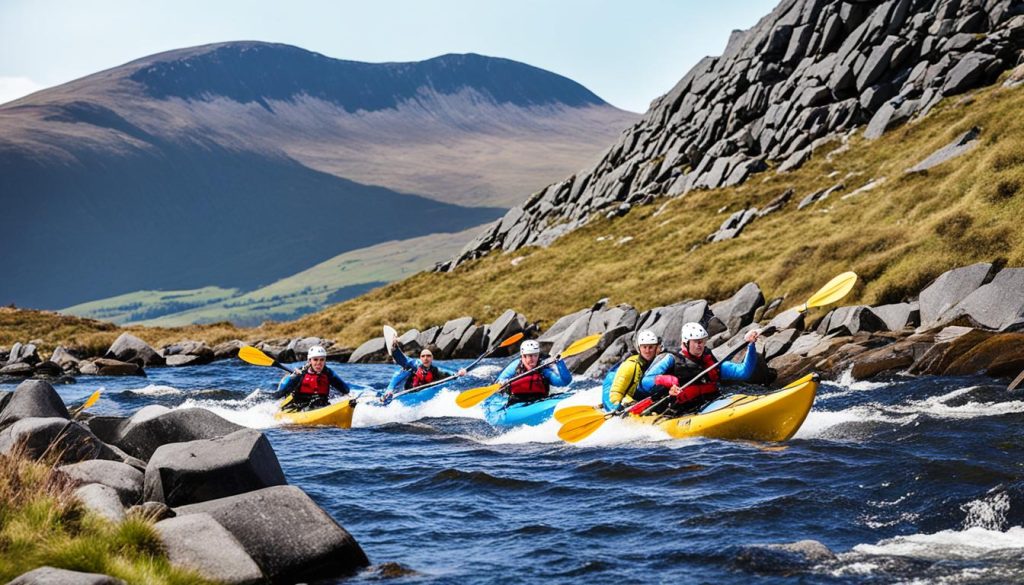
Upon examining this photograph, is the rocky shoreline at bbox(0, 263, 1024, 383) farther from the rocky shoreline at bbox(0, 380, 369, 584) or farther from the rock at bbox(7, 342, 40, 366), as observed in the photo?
the rocky shoreline at bbox(0, 380, 369, 584)

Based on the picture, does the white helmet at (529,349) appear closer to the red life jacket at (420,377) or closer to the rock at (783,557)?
the red life jacket at (420,377)

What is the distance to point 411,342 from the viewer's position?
135 feet

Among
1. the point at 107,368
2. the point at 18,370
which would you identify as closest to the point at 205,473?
the point at 18,370

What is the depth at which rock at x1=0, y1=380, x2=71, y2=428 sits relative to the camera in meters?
13.1

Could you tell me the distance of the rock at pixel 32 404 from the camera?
13.1 metres

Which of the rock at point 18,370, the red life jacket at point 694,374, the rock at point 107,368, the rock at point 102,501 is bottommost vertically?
the rock at point 107,368

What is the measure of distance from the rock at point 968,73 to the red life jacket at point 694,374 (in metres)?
38.1

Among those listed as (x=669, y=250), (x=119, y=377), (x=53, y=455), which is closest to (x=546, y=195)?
(x=669, y=250)

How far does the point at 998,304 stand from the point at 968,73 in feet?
98.8

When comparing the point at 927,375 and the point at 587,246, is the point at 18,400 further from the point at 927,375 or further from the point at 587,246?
the point at 587,246

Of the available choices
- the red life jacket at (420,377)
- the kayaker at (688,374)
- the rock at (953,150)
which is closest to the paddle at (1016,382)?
the kayaker at (688,374)

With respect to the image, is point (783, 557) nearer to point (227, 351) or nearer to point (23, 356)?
point (23, 356)

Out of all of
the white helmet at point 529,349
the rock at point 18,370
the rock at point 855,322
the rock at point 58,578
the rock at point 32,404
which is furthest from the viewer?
the rock at point 18,370

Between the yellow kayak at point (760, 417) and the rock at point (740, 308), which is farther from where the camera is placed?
the rock at point (740, 308)
